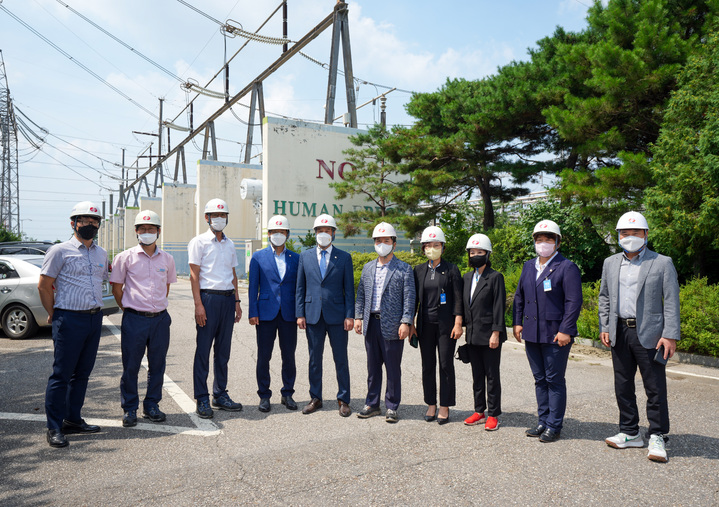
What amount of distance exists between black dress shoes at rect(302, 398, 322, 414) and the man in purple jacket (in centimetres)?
216

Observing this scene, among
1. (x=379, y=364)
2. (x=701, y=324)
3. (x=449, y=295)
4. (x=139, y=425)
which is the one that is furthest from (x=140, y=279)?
(x=701, y=324)

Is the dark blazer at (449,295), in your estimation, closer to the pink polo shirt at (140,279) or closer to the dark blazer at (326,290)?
the dark blazer at (326,290)

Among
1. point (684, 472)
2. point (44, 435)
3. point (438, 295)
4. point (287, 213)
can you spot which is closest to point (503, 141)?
point (287, 213)

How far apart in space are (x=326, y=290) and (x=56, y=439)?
2.79 metres

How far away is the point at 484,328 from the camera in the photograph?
5105mm

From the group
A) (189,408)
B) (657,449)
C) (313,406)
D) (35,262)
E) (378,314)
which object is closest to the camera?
(657,449)

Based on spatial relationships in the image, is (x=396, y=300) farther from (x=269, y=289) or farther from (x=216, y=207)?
(x=216, y=207)

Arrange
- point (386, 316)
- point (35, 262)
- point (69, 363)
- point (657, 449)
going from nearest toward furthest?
point (657, 449), point (69, 363), point (386, 316), point (35, 262)

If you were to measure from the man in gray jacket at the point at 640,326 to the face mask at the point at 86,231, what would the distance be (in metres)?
4.85

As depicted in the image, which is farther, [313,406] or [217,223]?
[217,223]

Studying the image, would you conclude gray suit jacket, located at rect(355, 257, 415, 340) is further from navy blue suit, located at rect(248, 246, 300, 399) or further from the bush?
the bush

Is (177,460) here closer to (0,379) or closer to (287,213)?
(0,379)

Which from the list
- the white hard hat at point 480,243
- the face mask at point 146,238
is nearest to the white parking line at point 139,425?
the face mask at point 146,238

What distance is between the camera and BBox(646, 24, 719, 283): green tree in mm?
8859
